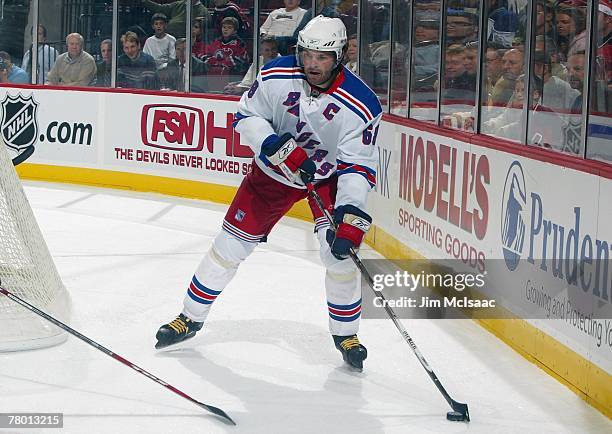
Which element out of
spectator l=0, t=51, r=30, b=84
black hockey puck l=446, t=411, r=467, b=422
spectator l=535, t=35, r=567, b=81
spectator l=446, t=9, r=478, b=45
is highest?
spectator l=446, t=9, r=478, b=45

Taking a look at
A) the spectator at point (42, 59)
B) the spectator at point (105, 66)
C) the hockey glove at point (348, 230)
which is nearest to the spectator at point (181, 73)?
the spectator at point (105, 66)

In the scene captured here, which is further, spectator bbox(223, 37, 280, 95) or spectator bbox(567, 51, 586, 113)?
spectator bbox(223, 37, 280, 95)

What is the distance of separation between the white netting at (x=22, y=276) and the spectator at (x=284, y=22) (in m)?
4.68

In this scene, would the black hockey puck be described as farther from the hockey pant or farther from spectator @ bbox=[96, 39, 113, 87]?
spectator @ bbox=[96, 39, 113, 87]

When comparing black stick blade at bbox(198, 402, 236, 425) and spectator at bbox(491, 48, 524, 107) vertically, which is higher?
spectator at bbox(491, 48, 524, 107)

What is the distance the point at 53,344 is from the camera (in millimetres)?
4695

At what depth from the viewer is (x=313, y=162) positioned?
433 centimetres

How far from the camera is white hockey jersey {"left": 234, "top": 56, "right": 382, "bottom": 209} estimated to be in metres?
4.23

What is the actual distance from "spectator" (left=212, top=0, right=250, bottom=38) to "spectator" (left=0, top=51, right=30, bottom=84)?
83.1 inches

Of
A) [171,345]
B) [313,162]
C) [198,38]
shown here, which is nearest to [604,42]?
[313,162]

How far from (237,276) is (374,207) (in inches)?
56.7

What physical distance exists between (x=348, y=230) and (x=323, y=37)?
2.20 ft

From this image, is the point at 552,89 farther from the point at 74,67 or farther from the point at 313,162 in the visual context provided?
the point at 74,67

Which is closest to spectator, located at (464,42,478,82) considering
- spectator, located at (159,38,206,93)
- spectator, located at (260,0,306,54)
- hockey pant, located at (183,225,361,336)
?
hockey pant, located at (183,225,361,336)
